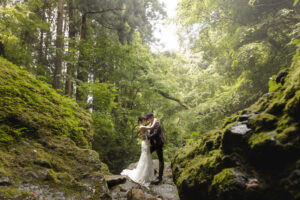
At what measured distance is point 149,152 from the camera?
6480 mm

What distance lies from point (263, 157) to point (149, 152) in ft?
15.6

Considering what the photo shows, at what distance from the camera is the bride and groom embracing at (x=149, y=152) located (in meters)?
5.76

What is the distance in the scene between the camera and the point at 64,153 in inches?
137

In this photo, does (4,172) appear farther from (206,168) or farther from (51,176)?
(206,168)

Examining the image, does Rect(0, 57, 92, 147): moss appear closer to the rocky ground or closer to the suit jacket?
the rocky ground

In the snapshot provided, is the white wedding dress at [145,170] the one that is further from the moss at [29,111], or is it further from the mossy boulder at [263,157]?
the mossy boulder at [263,157]

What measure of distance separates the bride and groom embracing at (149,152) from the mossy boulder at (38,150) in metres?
2.26

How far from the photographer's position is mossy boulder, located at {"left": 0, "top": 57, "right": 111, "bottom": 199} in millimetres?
2492

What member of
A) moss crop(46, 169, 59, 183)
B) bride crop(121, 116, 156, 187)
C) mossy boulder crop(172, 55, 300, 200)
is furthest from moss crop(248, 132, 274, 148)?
bride crop(121, 116, 156, 187)

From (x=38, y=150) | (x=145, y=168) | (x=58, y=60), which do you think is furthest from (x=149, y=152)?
(x=58, y=60)

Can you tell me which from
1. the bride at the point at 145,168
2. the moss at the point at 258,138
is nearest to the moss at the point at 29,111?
the bride at the point at 145,168

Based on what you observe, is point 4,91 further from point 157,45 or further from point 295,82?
point 157,45

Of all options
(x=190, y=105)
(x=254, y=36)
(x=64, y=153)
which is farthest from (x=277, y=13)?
(x=64, y=153)

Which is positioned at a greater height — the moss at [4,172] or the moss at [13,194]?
the moss at [4,172]
